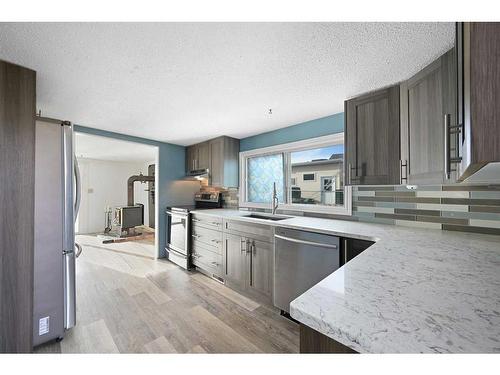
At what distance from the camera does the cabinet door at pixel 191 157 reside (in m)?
3.90

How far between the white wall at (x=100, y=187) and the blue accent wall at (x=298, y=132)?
5085 mm

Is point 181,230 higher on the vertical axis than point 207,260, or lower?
higher

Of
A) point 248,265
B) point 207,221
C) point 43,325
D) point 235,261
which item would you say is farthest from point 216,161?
point 43,325

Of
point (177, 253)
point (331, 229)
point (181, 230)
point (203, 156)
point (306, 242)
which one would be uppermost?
point (203, 156)

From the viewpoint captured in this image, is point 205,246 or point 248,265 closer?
point 248,265

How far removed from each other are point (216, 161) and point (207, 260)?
1569 millimetres

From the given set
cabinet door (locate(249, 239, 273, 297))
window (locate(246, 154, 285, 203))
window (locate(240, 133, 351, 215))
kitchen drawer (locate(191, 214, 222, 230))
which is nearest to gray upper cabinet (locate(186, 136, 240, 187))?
window (locate(240, 133, 351, 215))

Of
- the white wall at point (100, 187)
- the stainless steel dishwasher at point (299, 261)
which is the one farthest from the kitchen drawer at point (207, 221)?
the white wall at point (100, 187)

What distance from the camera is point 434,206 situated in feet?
5.95

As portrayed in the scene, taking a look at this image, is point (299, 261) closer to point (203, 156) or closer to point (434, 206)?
point (434, 206)

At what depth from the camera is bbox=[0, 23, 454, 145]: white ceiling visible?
1.13m

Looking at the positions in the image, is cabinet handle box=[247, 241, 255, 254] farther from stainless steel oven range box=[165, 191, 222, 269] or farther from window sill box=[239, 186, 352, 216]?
stainless steel oven range box=[165, 191, 222, 269]

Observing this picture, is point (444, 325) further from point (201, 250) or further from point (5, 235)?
point (201, 250)
